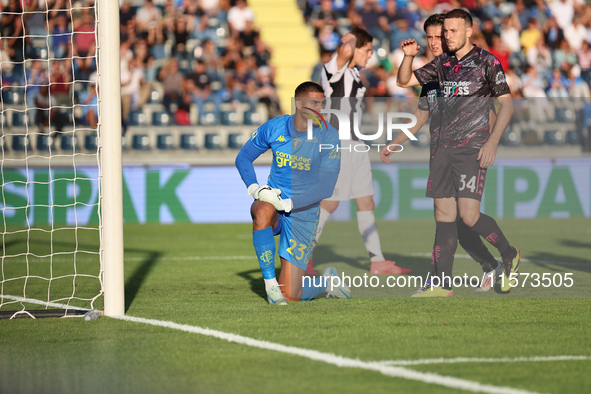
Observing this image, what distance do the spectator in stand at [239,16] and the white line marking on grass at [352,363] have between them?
14521 mm

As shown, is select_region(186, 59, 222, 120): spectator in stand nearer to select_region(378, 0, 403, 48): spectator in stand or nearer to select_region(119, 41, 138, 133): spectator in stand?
select_region(119, 41, 138, 133): spectator in stand

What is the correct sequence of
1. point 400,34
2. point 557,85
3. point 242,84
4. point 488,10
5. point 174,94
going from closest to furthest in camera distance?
point 174,94 < point 242,84 < point 557,85 < point 400,34 < point 488,10

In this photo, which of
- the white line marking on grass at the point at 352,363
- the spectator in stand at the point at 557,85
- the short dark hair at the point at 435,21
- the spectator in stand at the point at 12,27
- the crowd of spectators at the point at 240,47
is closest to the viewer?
the white line marking on grass at the point at 352,363

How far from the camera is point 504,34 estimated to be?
19.3 m

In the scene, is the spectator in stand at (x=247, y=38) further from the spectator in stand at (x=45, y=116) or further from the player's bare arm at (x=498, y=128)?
the player's bare arm at (x=498, y=128)

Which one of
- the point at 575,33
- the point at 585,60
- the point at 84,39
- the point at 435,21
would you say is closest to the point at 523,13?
the point at 575,33

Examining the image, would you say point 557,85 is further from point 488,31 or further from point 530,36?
point 488,31

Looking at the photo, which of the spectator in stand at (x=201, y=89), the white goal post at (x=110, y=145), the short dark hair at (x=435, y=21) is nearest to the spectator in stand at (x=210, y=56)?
the spectator in stand at (x=201, y=89)

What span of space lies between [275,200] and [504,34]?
14835mm

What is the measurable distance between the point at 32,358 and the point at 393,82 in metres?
14.4

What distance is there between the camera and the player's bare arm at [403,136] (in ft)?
20.3

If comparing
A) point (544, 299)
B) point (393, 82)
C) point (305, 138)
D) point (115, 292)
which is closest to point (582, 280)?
point (544, 299)

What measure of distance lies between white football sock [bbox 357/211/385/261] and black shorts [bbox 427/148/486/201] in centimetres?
140

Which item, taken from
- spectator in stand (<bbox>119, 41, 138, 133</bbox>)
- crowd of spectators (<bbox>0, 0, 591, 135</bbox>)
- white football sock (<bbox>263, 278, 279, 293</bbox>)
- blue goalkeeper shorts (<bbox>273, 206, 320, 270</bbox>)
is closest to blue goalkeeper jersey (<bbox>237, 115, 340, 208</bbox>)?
blue goalkeeper shorts (<bbox>273, 206, 320, 270</bbox>)
